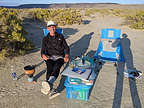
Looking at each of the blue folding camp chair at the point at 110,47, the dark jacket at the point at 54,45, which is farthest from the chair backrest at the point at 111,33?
the dark jacket at the point at 54,45

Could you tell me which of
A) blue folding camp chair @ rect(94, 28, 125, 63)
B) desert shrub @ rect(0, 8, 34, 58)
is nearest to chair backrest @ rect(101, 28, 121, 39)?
blue folding camp chair @ rect(94, 28, 125, 63)

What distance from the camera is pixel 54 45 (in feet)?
11.9

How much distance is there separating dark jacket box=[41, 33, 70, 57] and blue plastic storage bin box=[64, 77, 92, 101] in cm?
101

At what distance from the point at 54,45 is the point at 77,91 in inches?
53.4

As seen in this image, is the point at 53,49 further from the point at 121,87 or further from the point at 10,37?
the point at 10,37

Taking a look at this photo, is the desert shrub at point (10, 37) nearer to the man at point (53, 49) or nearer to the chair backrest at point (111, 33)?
the man at point (53, 49)

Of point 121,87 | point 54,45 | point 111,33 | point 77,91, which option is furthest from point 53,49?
point 111,33

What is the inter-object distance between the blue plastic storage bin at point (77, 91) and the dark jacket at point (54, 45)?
1.01 metres

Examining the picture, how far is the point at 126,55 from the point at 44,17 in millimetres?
12692

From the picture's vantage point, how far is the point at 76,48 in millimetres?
6602

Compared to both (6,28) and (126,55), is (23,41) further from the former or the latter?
(126,55)

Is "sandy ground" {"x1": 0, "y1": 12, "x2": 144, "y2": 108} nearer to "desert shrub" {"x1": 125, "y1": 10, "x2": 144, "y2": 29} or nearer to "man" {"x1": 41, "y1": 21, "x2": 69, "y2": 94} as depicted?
"man" {"x1": 41, "y1": 21, "x2": 69, "y2": 94}

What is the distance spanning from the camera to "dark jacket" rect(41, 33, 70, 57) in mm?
3572

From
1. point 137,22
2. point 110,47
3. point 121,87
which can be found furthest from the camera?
point 137,22
